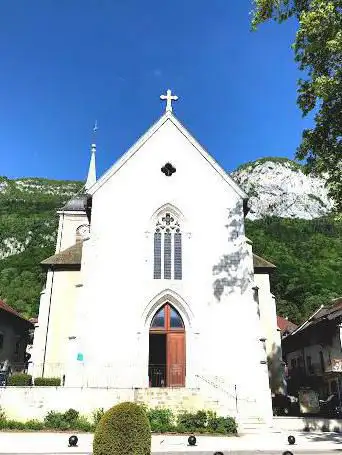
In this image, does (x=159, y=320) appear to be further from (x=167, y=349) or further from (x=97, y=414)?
(x=97, y=414)

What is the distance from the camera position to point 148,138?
89.4ft

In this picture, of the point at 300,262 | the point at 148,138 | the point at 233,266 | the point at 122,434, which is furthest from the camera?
the point at 300,262

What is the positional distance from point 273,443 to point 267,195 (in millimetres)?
114847

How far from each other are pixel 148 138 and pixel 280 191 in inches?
4230

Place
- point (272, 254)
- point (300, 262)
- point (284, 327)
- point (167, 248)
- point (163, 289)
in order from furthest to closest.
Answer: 1. point (300, 262)
2. point (272, 254)
3. point (284, 327)
4. point (167, 248)
5. point (163, 289)

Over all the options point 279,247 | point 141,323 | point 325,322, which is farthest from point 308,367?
point 279,247

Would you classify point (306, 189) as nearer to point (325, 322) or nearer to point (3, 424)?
point (325, 322)

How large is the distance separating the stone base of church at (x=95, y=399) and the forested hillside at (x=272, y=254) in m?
41.7

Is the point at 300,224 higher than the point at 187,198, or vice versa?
the point at 300,224

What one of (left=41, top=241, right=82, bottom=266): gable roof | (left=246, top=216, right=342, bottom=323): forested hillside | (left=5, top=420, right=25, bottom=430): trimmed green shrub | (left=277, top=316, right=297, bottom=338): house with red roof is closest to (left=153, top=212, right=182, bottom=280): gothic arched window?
(left=41, top=241, right=82, bottom=266): gable roof

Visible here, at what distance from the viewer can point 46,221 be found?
323 feet

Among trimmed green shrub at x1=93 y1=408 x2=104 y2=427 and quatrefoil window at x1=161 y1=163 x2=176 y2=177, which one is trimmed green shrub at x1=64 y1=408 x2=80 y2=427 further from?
quatrefoil window at x1=161 y1=163 x2=176 y2=177

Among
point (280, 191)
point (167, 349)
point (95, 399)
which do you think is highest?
point (280, 191)

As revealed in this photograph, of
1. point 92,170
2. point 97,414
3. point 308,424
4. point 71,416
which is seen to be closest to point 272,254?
point 92,170
